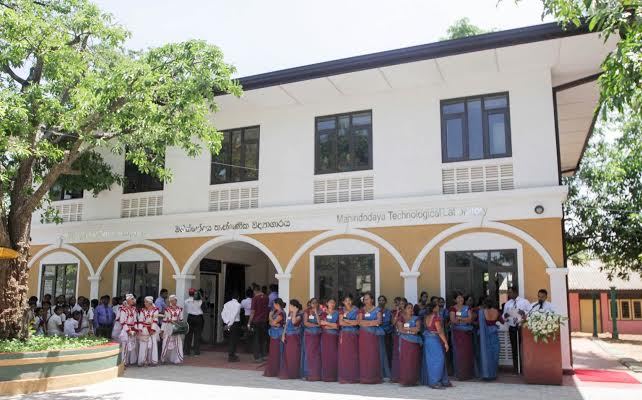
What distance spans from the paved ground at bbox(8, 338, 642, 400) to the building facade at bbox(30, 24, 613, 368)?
6.89ft

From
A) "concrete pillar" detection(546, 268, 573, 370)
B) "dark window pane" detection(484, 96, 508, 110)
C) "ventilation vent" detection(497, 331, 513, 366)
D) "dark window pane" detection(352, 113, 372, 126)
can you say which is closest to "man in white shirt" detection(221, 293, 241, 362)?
"dark window pane" detection(352, 113, 372, 126)

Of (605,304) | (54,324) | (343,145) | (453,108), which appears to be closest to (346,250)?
(343,145)

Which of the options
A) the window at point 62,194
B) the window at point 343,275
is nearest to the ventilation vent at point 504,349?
the window at point 343,275

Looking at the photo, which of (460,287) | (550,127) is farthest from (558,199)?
(460,287)

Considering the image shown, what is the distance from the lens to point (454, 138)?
42.0 ft

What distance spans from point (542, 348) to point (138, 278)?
10351mm

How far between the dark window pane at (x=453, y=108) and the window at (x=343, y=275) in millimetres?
3551

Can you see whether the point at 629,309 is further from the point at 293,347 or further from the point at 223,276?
the point at 293,347

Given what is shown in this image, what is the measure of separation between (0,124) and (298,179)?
6760mm

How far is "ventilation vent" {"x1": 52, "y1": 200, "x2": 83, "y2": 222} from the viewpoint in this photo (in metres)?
17.0

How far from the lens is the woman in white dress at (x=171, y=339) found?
1292 centimetres

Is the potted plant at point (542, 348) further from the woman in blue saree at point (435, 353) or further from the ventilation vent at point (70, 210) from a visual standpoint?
the ventilation vent at point (70, 210)

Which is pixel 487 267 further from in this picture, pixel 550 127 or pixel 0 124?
pixel 0 124

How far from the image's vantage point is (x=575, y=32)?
10.8m
